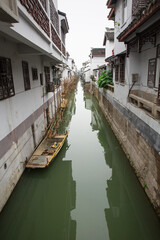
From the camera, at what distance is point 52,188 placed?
5.93m

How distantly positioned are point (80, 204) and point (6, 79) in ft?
15.9

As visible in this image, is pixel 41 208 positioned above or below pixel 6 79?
below

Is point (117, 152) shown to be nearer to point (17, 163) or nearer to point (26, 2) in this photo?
point (17, 163)

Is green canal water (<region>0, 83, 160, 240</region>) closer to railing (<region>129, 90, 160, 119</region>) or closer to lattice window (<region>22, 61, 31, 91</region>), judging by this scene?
railing (<region>129, 90, 160, 119</region>)

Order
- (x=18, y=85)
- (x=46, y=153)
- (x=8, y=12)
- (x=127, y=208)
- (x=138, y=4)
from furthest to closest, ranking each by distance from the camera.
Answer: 1. (x=46, y=153)
2. (x=138, y=4)
3. (x=18, y=85)
4. (x=127, y=208)
5. (x=8, y=12)

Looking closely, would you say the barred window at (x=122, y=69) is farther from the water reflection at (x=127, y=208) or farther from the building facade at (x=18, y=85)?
the water reflection at (x=127, y=208)

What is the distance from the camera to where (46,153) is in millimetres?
7047

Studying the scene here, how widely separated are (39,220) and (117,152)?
518 centimetres

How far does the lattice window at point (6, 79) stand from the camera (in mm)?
4574

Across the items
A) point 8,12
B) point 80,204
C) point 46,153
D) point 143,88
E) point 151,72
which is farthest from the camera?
point 143,88

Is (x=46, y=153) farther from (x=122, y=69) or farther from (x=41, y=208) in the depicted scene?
(x=122, y=69)

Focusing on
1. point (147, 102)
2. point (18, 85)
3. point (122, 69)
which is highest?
point (122, 69)

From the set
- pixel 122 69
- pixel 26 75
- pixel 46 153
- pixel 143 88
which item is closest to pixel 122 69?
pixel 122 69

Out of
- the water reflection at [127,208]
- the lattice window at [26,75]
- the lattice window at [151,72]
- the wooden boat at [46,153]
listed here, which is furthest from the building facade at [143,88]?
the lattice window at [26,75]
